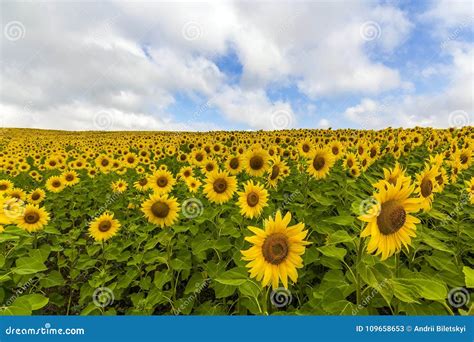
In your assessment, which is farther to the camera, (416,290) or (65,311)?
(65,311)

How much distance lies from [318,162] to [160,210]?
3.48 m

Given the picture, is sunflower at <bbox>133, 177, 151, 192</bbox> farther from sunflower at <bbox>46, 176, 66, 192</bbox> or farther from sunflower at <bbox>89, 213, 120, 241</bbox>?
sunflower at <bbox>46, 176, 66, 192</bbox>

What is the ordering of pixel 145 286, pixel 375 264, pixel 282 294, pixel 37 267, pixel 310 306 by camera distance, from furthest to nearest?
pixel 145 286 < pixel 282 294 < pixel 37 267 < pixel 310 306 < pixel 375 264

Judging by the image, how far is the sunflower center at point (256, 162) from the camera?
6.91 metres

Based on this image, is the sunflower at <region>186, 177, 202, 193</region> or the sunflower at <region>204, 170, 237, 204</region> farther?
the sunflower at <region>186, 177, 202, 193</region>

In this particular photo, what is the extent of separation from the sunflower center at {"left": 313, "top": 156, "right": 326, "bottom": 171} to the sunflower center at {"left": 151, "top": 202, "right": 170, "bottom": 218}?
3271mm

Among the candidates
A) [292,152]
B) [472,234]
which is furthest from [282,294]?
[292,152]

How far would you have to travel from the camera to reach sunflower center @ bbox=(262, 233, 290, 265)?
113 inches

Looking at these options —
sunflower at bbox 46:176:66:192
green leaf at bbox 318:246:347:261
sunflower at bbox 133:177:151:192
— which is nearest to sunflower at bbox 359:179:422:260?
green leaf at bbox 318:246:347:261

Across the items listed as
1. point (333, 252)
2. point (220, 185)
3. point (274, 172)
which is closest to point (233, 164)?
point (274, 172)

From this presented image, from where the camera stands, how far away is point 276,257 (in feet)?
9.40

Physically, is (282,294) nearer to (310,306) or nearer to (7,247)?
(310,306)

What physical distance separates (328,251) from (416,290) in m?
0.77

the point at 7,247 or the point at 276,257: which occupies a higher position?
the point at 7,247
